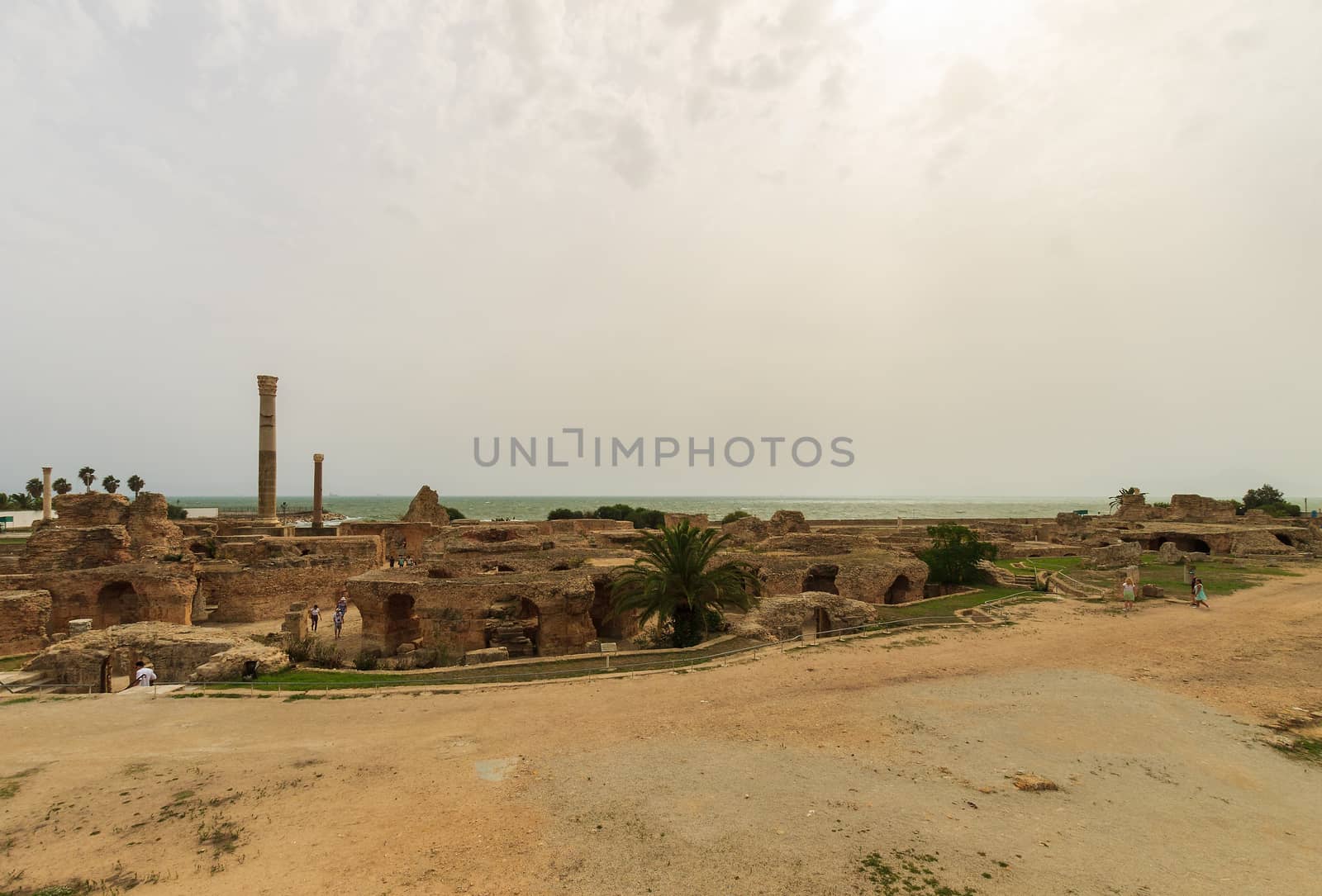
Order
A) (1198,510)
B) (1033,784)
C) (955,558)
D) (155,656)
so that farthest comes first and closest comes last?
(1198,510) → (955,558) → (155,656) → (1033,784)

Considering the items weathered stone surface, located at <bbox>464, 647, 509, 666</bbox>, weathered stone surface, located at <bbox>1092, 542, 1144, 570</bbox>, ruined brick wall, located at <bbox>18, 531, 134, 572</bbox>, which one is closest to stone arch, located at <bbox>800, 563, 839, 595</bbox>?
weathered stone surface, located at <bbox>464, 647, 509, 666</bbox>

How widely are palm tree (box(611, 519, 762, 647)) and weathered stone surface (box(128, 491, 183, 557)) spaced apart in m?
22.7

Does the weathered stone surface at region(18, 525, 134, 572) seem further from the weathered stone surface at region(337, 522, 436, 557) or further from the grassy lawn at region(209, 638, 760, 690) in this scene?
the weathered stone surface at region(337, 522, 436, 557)

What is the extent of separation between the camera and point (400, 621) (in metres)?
19.9

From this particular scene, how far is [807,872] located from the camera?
627cm

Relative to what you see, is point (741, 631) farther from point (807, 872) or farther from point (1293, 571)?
point (1293, 571)

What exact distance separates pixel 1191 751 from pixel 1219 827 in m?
2.76

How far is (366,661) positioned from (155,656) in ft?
15.8

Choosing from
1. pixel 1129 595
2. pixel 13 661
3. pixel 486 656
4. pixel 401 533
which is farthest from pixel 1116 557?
pixel 401 533

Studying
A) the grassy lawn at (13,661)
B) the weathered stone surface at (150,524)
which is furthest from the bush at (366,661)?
the weathered stone surface at (150,524)

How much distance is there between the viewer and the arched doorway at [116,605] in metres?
21.3

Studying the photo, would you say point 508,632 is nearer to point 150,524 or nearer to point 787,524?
point 150,524

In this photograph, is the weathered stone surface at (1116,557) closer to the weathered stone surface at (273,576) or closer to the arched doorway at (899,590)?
the arched doorway at (899,590)

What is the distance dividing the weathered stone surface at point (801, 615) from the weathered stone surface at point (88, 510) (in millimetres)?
Result: 29080
